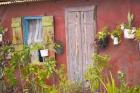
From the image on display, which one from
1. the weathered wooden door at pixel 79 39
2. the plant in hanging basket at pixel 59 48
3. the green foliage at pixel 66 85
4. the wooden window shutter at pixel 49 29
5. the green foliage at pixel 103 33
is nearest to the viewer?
the green foliage at pixel 66 85

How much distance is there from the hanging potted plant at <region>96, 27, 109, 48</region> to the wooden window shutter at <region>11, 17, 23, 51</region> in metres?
2.97

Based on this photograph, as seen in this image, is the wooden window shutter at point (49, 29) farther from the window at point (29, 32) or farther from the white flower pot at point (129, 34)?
the white flower pot at point (129, 34)

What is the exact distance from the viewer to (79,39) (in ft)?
40.4

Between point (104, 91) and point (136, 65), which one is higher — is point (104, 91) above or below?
below

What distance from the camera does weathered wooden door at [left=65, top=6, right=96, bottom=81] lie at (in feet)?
39.5

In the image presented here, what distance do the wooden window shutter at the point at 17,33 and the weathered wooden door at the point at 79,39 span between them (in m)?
1.79

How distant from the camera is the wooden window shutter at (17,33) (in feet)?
44.5

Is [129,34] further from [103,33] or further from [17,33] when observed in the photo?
[17,33]

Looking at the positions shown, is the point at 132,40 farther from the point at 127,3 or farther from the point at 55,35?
the point at 55,35

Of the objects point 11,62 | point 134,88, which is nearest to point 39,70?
point 11,62

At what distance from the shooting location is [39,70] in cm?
1118

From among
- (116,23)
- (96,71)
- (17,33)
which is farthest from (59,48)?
(96,71)

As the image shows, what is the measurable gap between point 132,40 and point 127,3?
948 mm

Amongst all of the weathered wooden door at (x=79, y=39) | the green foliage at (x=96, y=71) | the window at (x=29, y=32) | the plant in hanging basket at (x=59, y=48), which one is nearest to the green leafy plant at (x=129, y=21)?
the green foliage at (x=96, y=71)
